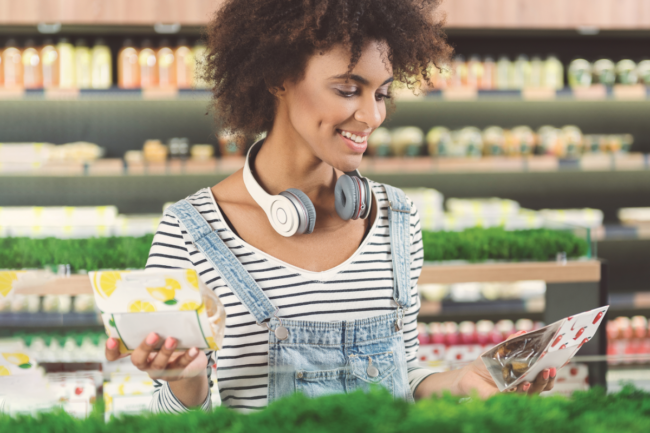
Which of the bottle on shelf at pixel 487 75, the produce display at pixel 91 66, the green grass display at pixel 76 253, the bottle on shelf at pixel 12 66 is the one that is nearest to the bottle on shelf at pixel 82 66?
the produce display at pixel 91 66

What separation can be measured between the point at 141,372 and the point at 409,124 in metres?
3.10

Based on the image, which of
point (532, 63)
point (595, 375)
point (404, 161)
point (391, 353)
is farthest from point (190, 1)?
point (595, 375)

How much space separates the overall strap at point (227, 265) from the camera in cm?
101

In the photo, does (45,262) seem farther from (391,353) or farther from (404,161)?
(404,161)

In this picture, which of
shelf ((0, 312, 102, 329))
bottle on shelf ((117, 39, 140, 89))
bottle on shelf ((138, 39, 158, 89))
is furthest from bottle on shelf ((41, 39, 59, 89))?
shelf ((0, 312, 102, 329))

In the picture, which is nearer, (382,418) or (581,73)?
(382,418)

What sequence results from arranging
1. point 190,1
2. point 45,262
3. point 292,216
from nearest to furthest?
1. point 292,216
2. point 45,262
3. point 190,1

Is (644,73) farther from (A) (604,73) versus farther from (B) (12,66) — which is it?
(B) (12,66)

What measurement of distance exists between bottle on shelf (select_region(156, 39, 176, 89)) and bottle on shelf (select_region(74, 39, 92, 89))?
354 millimetres

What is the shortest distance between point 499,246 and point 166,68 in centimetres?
192

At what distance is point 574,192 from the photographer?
12.8 feet

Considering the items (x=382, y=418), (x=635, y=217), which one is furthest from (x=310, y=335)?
(x=635, y=217)

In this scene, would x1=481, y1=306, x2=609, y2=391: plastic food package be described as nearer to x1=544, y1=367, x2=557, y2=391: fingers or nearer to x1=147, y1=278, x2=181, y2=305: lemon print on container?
x1=544, y1=367, x2=557, y2=391: fingers

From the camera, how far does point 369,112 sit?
104cm
